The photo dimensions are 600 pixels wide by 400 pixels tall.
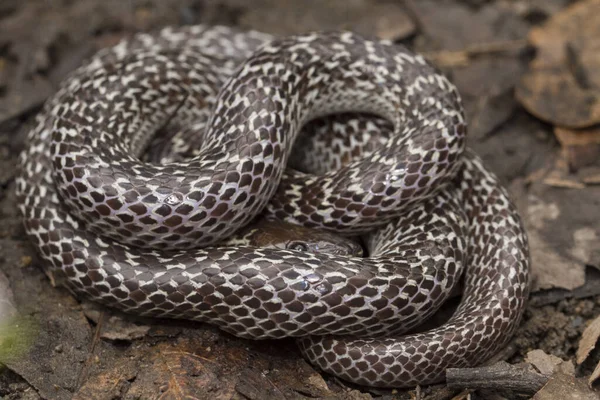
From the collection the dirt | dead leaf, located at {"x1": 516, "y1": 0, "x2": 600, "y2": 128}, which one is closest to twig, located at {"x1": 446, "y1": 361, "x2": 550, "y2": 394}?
the dirt

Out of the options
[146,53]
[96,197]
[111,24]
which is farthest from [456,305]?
[111,24]

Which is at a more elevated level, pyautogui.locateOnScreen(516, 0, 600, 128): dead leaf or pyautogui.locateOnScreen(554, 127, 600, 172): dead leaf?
pyautogui.locateOnScreen(516, 0, 600, 128): dead leaf

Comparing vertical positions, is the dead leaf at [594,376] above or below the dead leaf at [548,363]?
above

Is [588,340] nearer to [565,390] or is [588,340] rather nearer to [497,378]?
[565,390]

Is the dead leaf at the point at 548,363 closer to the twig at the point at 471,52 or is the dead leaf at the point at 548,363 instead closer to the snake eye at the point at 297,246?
the snake eye at the point at 297,246

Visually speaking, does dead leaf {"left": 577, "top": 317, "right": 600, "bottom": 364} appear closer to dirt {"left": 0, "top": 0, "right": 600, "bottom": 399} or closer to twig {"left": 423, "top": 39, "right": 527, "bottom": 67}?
dirt {"left": 0, "top": 0, "right": 600, "bottom": 399}

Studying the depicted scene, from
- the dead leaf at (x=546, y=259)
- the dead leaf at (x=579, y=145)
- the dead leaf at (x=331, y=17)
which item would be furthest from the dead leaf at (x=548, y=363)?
the dead leaf at (x=331, y=17)

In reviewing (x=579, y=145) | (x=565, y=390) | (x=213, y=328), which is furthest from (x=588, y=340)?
(x=213, y=328)
